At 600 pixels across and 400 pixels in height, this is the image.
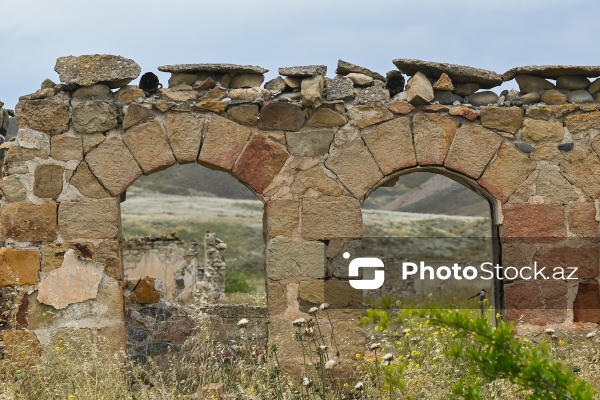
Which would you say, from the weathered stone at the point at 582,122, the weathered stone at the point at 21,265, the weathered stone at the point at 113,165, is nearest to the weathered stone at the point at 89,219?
the weathered stone at the point at 113,165

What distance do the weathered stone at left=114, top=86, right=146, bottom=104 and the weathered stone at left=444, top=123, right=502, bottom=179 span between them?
2.21 metres

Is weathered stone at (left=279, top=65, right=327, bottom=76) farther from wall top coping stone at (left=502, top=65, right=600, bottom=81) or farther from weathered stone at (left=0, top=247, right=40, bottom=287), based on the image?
weathered stone at (left=0, top=247, right=40, bottom=287)

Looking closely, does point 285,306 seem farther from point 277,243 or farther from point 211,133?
point 211,133

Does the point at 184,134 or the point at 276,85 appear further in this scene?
the point at 276,85

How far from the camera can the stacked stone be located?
6.07 meters

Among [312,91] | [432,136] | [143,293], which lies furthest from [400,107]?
[143,293]

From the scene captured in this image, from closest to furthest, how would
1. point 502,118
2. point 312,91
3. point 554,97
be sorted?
point 312,91 → point 502,118 → point 554,97

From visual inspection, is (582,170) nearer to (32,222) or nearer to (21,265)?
(32,222)

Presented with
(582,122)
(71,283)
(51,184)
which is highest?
(582,122)

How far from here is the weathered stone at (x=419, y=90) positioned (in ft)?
19.3

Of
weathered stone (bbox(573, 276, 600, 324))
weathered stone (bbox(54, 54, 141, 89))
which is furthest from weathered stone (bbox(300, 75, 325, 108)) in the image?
weathered stone (bbox(573, 276, 600, 324))

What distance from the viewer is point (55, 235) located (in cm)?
581

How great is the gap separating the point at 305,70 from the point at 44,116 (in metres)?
1.86

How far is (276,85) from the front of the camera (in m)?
Answer: 6.03
